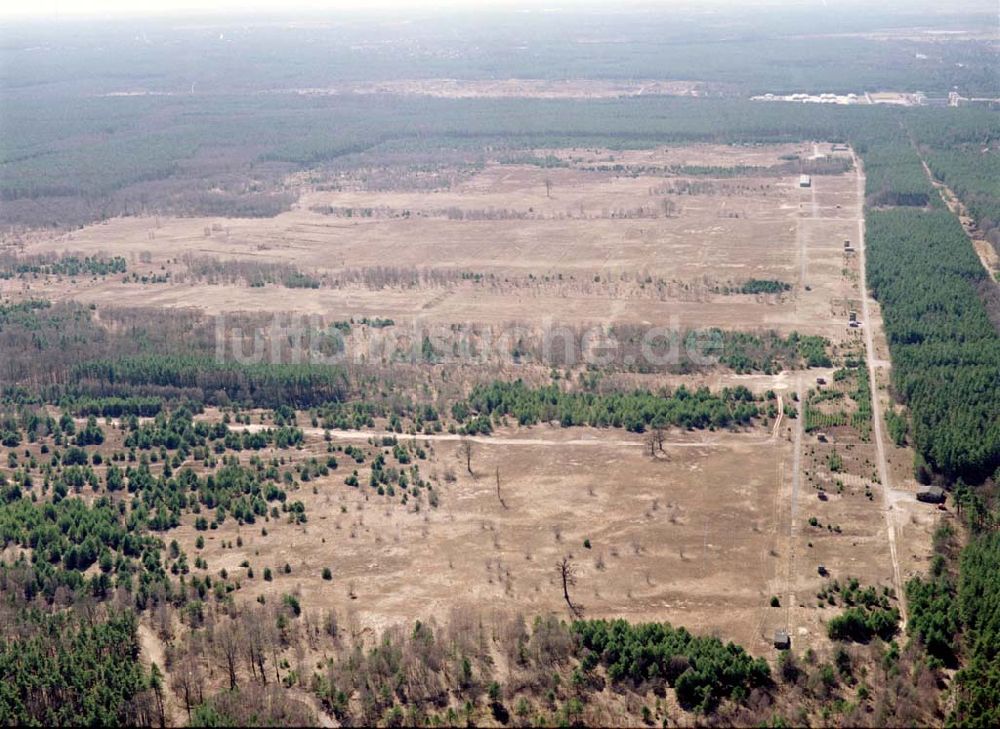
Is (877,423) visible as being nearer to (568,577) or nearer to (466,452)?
(466,452)

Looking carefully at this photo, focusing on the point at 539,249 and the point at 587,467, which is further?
the point at 539,249

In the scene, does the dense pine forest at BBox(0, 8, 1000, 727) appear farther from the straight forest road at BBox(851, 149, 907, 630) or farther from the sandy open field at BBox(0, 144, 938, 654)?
the sandy open field at BBox(0, 144, 938, 654)

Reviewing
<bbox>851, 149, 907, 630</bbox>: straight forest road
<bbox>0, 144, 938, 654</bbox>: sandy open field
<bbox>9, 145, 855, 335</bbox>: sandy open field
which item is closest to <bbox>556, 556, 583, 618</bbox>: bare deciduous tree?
<bbox>0, 144, 938, 654</bbox>: sandy open field

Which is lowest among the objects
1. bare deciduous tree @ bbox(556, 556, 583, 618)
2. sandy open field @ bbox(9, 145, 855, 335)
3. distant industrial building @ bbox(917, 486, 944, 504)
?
bare deciduous tree @ bbox(556, 556, 583, 618)

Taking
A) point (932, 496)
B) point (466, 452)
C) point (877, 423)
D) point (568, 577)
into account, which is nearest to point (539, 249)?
point (466, 452)

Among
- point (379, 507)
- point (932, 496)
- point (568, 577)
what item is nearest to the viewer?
point (568, 577)

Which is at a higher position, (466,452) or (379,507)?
(466,452)

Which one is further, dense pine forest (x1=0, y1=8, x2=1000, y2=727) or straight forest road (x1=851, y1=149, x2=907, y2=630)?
straight forest road (x1=851, y1=149, x2=907, y2=630)

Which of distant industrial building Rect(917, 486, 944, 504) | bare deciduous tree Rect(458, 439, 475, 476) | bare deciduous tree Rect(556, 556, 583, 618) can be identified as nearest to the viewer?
bare deciduous tree Rect(556, 556, 583, 618)

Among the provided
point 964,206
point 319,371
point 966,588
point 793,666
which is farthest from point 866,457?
point 964,206

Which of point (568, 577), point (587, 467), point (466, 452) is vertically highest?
point (466, 452)

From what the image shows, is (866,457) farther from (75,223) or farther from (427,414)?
(75,223)
